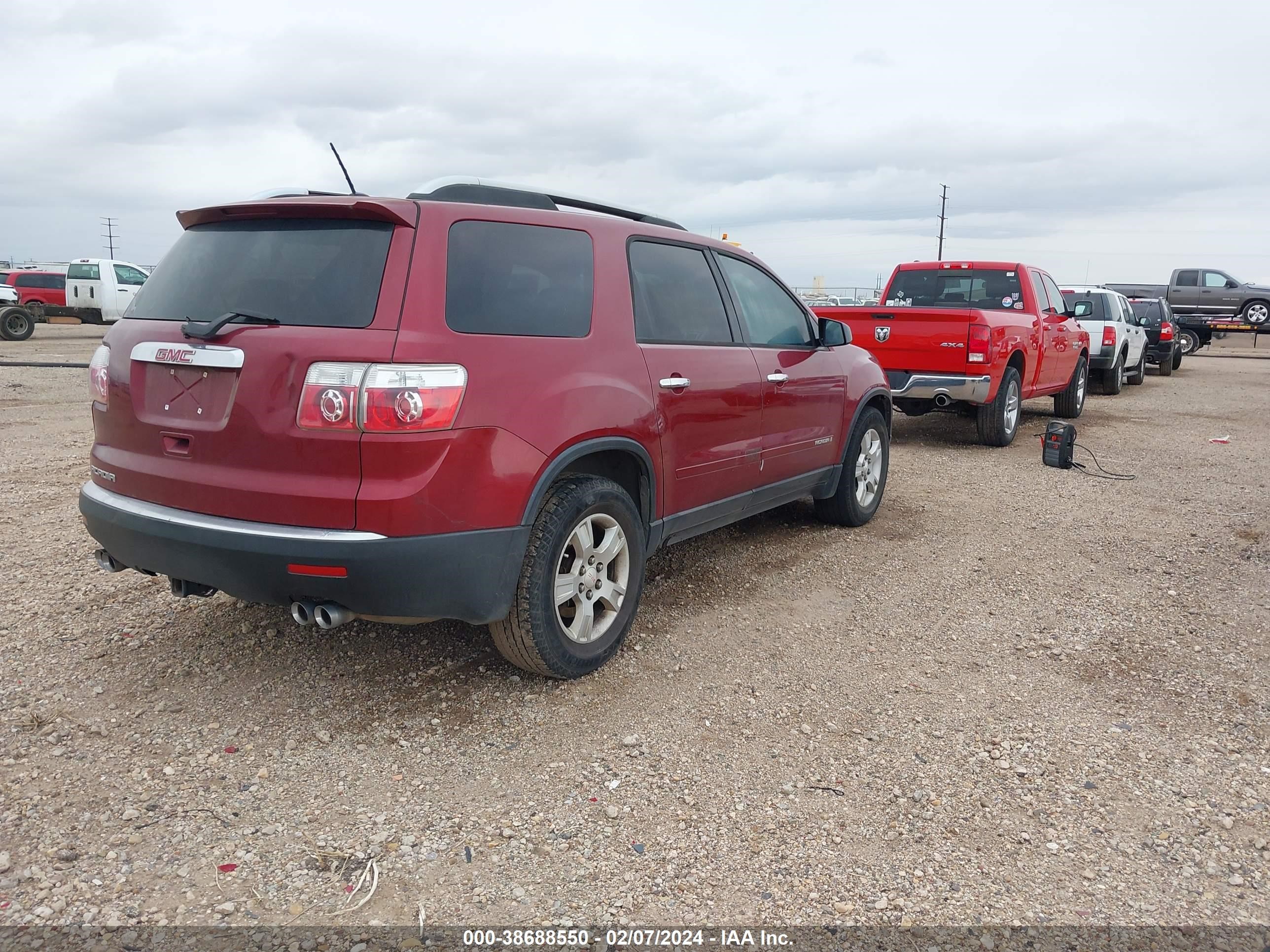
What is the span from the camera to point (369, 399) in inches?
113

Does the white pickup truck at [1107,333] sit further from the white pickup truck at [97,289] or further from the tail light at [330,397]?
the white pickup truck at [97,289]

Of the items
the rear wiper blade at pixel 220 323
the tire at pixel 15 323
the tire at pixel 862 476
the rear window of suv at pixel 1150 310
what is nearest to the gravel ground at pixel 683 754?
the tire at pixel 862 476

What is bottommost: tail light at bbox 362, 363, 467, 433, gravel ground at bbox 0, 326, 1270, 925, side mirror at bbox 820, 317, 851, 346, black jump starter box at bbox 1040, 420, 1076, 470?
gravel ground at bbox 0, 326, 1270, 925

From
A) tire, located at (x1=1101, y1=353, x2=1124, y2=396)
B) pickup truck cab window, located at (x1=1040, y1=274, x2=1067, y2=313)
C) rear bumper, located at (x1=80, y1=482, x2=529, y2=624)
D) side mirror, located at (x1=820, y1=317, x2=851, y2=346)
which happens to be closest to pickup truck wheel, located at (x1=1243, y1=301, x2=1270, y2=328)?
tire, located at (x1=1101, y1=353, x2=1124, y2=396)

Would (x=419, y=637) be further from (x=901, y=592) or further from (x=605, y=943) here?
(x=901, y=592)

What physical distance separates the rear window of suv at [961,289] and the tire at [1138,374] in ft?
28.5

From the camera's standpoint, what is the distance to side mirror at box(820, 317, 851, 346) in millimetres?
5406

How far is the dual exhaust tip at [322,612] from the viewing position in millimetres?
2988

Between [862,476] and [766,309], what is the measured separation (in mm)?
1610

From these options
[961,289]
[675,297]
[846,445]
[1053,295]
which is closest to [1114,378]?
[1053,295]

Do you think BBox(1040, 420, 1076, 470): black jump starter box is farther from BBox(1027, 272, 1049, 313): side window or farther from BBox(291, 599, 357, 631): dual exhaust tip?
BBox(291, 599, 357, 631): dual exhaust tip

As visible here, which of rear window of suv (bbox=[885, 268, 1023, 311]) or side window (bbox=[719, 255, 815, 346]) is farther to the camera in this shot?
rear window of suv (bbox=[885, 268, 1023, 311])

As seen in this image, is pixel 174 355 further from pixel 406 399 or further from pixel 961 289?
pixel 961 289

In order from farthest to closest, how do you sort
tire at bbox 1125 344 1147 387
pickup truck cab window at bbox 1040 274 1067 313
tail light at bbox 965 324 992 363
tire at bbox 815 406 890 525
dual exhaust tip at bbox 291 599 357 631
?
tire at bbox 1125 344 1147 387, pickup truck cab window at bbox 1040 274 1067 313, tail light at bbox 965 324 992 363, tire at bbox 815 406 890 525, dual exhaust tip at bbox 291 599 357 631
